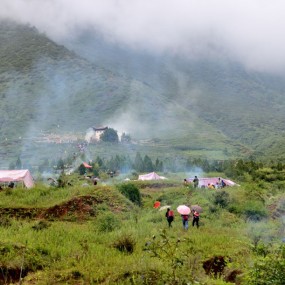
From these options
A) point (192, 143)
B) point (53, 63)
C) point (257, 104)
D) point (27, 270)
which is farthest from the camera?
point (257, 104)

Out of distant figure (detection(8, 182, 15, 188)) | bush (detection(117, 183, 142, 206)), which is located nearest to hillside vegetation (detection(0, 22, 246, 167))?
distant figure (detection(8, 182, 15, 188))

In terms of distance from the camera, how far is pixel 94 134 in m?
106

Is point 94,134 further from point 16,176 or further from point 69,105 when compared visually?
point 16,176

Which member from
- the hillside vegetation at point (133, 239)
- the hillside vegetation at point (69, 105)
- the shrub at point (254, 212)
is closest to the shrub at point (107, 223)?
the hillside vegetation at point (133, 239)

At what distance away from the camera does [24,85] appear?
13338 centimetres

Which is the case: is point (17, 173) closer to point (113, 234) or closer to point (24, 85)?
point (113, 234)

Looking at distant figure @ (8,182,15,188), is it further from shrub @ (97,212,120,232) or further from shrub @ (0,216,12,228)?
shrub @ (97,212,120,232)

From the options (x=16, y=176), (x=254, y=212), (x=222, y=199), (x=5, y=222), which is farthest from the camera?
(x=16, y=176)

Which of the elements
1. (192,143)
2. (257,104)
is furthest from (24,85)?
(257,104)

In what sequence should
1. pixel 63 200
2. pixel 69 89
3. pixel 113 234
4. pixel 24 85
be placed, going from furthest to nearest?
pixel 69 89 < pixel 24 85 < pixel 63 200 < pixel 113 234

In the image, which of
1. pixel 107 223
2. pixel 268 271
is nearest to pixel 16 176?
pixel 107 223

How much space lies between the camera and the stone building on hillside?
10200 cm

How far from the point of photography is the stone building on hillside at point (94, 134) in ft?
335

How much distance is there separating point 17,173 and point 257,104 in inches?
6179
